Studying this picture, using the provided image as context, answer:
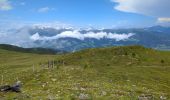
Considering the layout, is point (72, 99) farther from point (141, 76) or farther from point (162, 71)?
point (162, 71)

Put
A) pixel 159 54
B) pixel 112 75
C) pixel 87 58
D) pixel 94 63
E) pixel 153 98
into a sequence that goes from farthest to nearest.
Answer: pixel 159 54 < pixel 87 58 < pixel 94 63 < pixel 112 75 < pixel 153 98

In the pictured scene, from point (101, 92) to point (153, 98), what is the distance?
19.2 feet

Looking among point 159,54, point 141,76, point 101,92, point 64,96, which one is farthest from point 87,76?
point 159,54

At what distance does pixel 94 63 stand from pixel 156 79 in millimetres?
19599

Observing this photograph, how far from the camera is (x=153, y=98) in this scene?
34812mm

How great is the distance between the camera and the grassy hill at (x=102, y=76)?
36.4 meters

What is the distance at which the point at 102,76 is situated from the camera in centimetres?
5581

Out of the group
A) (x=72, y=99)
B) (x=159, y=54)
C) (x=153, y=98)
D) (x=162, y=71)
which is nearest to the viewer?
(x=72, y=99)

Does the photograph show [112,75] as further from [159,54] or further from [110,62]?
[159,54]

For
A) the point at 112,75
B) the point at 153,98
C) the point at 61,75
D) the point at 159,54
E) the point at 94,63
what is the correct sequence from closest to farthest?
the point at 153,98, the point at 61,75, the point at 112,75, the point at 94,63, the point at 159,54

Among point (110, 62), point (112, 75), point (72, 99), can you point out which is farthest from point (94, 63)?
point (72, 99)

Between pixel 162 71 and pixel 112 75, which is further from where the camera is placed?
pixel 162 71

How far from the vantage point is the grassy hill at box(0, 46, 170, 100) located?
3638 centimetres

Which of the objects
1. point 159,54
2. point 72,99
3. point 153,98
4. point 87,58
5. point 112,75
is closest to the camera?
point 72,99
